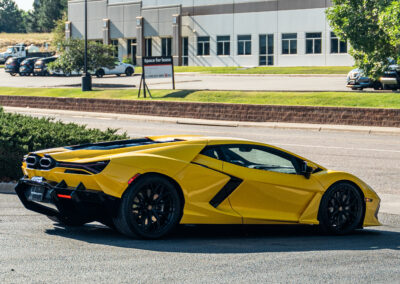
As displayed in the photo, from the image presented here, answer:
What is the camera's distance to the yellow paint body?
→ 7723 mm

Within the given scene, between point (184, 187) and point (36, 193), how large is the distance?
168 centimetres

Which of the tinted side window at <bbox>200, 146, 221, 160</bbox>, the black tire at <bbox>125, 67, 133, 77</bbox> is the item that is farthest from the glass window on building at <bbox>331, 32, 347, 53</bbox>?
the tinted side window at <bbox>200, 146, 221, 160</bbox>

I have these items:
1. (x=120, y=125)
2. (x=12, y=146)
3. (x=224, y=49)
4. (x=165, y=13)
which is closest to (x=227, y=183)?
(x=12, y=146)

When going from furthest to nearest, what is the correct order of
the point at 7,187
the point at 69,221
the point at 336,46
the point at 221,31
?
the point at 221,31 < the point at 336,46 < the point at 7,187 < the point at 69,221

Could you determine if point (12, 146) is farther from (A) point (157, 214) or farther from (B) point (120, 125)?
(B) point (120, 125)

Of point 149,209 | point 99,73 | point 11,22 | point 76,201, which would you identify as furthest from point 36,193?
point 11,22

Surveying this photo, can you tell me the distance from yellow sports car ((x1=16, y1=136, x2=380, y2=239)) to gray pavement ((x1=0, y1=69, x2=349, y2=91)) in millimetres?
30647

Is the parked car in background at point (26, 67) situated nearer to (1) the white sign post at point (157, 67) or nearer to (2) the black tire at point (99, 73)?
(2) the black tire at point (99, 73)

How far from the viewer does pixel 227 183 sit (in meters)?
8.27

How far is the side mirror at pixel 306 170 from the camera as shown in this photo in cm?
889

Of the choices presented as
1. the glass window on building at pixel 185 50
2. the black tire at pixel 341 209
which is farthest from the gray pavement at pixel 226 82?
the black tire at pixel 341 209

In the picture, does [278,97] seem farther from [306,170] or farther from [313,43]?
[313,43]

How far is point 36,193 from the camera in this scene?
26.6 feet

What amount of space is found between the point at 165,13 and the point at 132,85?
28.2 m
